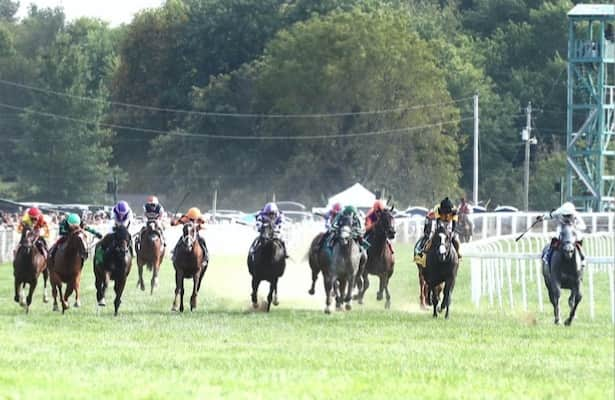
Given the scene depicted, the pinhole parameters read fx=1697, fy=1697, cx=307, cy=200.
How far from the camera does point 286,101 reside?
277 ft

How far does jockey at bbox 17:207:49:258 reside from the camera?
84.8 ft

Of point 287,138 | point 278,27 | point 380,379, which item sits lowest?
point 380,379

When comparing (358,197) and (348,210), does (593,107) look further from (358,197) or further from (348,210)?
(348,210)

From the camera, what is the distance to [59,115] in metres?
90.1

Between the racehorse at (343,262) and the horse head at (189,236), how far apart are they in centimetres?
226

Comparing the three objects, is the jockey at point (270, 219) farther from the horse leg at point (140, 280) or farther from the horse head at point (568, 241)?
the horse leg at point (140, 280)

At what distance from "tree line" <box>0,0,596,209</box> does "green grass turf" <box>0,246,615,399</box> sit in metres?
56.9

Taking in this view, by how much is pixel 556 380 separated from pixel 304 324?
756cm

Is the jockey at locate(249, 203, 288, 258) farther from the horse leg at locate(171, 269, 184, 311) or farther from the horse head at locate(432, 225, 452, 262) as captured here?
the horse head at locate(432, 225, 452, 262)

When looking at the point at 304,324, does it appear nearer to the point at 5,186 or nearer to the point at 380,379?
the point at 380,379

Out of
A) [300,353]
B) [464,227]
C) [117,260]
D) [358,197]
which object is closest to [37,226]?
[117,260]

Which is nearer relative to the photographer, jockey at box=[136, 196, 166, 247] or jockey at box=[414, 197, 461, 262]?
jockey at box=[414, 197, 461, 262]

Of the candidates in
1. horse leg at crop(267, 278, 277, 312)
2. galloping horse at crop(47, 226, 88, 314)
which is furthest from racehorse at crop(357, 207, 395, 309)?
galloping horse at crop(47, 226, 88, 314)

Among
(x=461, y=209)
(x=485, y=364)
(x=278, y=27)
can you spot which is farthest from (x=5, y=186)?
(x=485, y=364)
